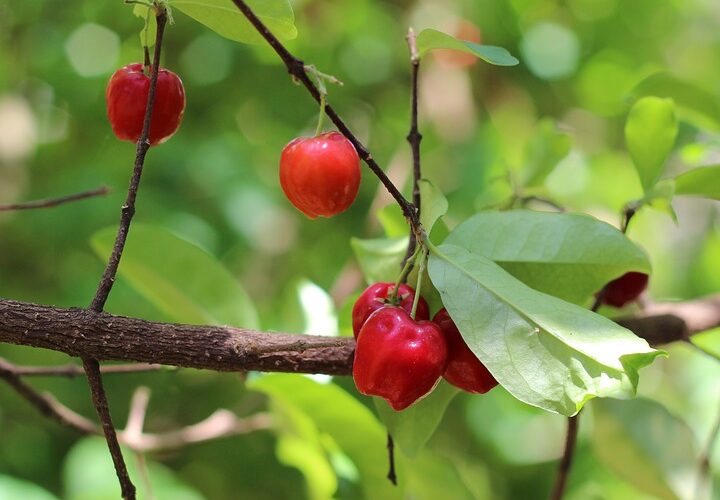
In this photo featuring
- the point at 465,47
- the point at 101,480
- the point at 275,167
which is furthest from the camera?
the point at 275,167

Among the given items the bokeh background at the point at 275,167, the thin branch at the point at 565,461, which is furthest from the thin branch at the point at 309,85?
the bokeh background at the point at 275,167

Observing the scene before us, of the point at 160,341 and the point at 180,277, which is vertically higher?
the point at 160,341

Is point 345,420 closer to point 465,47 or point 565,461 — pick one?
point 565,461

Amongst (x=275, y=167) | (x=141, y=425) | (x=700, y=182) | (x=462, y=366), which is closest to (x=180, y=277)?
(x=141, y=425)

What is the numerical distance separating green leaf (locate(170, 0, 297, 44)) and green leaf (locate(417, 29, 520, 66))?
0.45 ft

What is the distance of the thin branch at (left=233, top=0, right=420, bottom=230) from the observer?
599mm

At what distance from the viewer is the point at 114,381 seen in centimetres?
173

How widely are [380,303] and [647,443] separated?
579 mm

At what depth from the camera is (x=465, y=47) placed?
71 centimetres

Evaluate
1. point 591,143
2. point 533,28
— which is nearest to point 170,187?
point 533,28

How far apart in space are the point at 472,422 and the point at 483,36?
38.9 inches

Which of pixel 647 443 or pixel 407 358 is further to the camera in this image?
pixel 647 443

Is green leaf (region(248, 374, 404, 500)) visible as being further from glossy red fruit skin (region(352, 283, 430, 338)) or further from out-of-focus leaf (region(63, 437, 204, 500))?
out-of-focus leaf (region(63, 437, 204, 500))

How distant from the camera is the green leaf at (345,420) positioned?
3.06 feet
